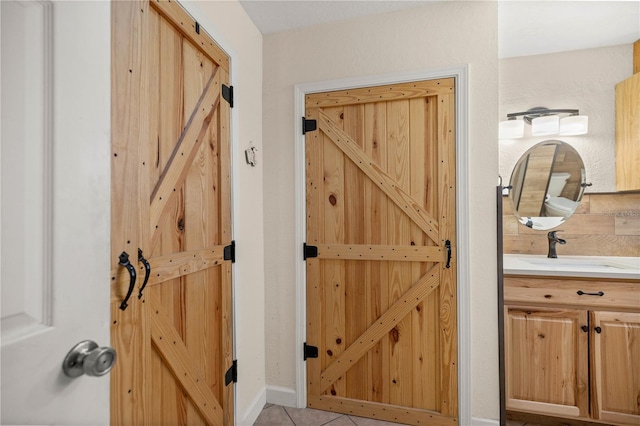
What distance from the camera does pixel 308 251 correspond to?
211 centimetres

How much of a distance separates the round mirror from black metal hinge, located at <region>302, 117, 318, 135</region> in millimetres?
1574

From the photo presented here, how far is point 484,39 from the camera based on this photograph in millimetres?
1850

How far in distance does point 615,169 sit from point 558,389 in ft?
5.14

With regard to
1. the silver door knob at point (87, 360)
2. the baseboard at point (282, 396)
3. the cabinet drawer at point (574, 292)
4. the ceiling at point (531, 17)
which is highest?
the ceiling at point (531, 17)

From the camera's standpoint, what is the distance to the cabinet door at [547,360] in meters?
1.85

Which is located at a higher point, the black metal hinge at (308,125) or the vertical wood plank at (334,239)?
the black metal hinge at (308,125)

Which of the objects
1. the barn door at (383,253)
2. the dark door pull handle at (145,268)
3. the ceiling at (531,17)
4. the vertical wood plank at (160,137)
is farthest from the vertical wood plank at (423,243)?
the dark door pull handle at (145,268)

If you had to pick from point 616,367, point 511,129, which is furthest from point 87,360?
point 511,129

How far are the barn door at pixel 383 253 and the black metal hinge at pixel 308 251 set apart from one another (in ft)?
0.05

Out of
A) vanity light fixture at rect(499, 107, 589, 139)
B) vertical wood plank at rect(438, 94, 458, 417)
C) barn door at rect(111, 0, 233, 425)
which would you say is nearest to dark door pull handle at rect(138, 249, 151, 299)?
barn door at rect(111, 0, 233, 425)

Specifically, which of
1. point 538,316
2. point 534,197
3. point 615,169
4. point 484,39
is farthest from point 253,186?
point 615,169

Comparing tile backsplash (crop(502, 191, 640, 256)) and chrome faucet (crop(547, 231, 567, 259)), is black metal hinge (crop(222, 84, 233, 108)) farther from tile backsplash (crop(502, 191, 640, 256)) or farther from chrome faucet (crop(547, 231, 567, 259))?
chrome faucet (crop(547, 231, 567, 259))

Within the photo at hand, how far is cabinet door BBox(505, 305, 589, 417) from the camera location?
6.07 feet

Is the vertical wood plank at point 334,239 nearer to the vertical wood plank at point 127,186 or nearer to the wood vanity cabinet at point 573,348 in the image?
the wood vanity cabinet at point 573,348
